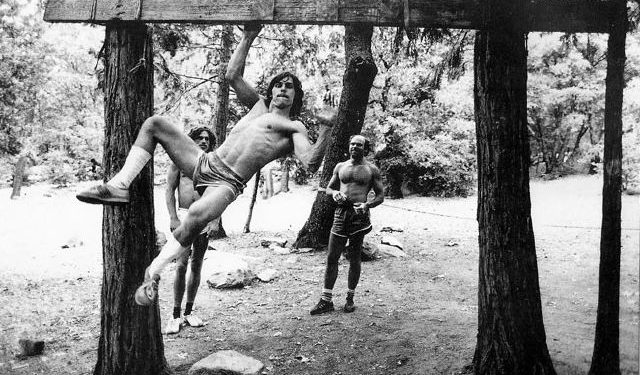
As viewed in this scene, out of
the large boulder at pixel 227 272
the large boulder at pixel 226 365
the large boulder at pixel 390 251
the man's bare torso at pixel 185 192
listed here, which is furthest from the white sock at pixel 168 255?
the large boulder at pixel 390 251

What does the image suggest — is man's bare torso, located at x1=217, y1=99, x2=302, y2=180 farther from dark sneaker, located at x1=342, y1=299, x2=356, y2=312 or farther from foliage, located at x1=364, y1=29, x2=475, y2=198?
foliage, located at x1=364, y1=29, x2=475, y2=198

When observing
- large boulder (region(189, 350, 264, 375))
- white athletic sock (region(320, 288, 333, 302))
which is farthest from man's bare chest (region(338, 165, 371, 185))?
large boulder (region(189, 350, 264, 375))

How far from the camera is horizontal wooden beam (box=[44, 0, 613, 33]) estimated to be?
3.24m

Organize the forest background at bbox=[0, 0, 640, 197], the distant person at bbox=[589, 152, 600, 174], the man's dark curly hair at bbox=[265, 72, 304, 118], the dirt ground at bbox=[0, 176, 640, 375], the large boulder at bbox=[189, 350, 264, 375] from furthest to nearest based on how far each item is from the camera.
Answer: the distant person at bbox=[589, 152, 600, 174] → the forest background at bbox=[0, 0, 640, 197] → the dirt ground at bbox=[0, 176, 640, 375] → the large boulder at bbox=[189, 350, 264, 375] → the man's dark curly hair at bbox=[265, 72, 304, 118]

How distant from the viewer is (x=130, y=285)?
11.9ft

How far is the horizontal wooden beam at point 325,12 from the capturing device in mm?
3244

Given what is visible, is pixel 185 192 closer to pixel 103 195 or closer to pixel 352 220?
pixel 352 220

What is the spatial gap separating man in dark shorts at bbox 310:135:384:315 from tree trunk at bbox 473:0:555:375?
2.32 m

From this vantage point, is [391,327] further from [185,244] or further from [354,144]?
[185,244]

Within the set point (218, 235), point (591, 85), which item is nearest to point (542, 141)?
point (591, 85)

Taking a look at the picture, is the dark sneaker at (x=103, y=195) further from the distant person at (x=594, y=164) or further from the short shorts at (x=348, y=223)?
the distant person at (x=594, y=164)

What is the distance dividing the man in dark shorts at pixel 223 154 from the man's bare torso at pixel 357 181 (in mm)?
2370

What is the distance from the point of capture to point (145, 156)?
3.23 m

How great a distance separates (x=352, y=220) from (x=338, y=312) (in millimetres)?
1206
